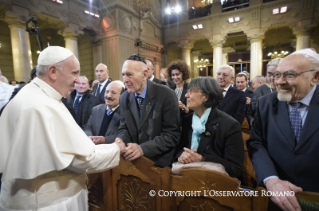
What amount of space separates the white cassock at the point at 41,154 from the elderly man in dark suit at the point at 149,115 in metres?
0.60

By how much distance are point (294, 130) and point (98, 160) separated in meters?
1.49

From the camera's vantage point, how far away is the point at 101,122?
2.57 metres

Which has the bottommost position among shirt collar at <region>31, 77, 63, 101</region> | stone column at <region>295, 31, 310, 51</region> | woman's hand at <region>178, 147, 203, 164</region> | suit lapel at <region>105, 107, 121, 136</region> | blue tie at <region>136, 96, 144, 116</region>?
woman's hand at <region>178, 147, 203, 164</region>

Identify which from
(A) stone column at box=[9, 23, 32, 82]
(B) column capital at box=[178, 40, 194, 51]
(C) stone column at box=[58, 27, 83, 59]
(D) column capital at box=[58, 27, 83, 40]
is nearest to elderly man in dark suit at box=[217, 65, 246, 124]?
(A) stone column at box=[9, 23, 32, 82]

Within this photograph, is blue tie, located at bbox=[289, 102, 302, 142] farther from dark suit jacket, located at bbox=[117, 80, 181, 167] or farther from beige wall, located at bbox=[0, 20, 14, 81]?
beige wall, located at bbox=[0, 20, 14, 81]

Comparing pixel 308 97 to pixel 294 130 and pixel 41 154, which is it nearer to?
pixel 294 130

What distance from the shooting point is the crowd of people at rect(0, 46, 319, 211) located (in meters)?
1.12

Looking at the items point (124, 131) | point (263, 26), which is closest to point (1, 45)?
point (124, 131)

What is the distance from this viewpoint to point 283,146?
53.4 inches

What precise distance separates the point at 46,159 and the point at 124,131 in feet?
3.06

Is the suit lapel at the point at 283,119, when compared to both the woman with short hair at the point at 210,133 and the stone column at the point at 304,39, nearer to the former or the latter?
the woman with short hair at the point at 210,133

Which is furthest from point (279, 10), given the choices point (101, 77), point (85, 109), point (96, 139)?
point (96, 139)

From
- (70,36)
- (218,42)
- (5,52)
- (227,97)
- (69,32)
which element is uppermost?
(218,42)

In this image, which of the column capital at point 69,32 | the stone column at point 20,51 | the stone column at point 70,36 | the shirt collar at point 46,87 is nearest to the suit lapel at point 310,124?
the shirt collar at point 46,87
